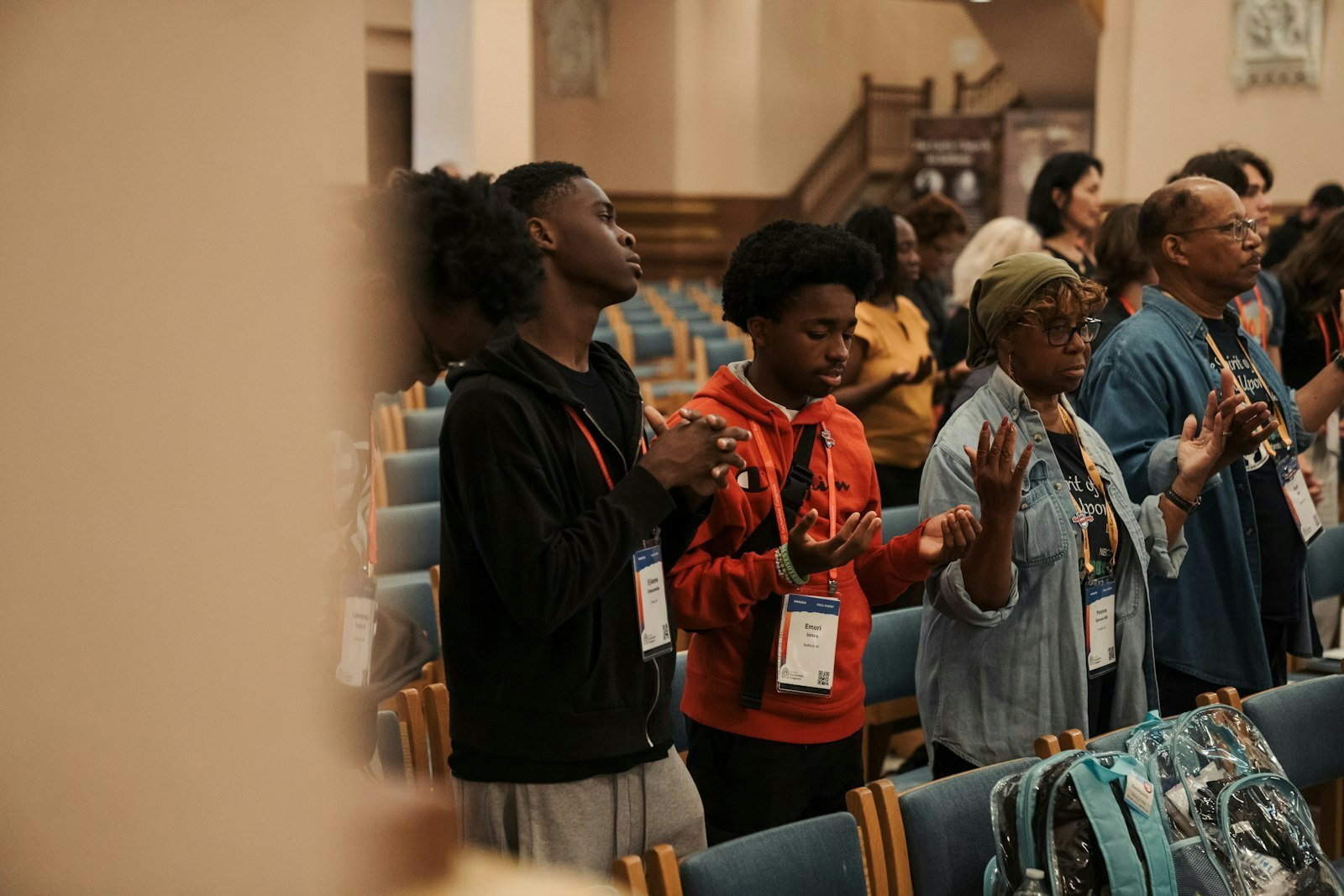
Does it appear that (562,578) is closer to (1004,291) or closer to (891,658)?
(1004,291)

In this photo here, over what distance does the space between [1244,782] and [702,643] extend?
86 cm

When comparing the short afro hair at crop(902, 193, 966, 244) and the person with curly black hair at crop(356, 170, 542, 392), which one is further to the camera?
the short afro hair at crop(902, 193, 966, 244)

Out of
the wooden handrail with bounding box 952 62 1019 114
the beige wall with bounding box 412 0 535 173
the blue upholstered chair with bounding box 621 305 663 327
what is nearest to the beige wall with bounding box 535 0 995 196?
the wooden handrail with bounding box 952 62 1019 114

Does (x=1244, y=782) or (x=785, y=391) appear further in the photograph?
(x=785, y=391)

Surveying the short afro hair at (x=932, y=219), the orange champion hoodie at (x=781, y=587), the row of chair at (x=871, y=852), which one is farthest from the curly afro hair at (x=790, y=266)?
the short afro hair at (x=932, y=219)

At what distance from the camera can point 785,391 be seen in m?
2.06

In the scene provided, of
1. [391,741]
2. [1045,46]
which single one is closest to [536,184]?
[391,741]

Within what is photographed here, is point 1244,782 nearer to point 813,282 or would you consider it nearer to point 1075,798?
point 1075,798

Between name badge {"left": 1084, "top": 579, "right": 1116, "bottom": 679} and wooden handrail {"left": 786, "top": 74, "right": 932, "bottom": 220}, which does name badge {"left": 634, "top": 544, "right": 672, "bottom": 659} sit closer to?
name badge {"left": 1084, "top": 579, "right": 1116, "bottom": 679}

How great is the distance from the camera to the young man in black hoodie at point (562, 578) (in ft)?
4.96

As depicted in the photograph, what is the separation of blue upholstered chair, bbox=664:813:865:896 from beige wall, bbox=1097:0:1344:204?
404 inches

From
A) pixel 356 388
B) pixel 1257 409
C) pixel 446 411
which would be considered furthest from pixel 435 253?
pixel 1257 409

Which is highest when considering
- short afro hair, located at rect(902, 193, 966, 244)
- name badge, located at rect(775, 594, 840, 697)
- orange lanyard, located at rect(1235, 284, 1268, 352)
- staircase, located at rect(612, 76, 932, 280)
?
staircase, located at rect(612, 76, 932, 280)

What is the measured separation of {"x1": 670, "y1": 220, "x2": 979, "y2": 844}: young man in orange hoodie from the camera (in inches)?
77.0
